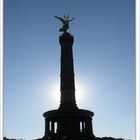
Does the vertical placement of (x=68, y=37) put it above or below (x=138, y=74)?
above

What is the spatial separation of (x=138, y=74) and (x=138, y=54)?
598mm

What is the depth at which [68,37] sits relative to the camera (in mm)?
36312

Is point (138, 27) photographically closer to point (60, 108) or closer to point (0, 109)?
point (0, 109)

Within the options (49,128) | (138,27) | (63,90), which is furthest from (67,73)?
(138,27)

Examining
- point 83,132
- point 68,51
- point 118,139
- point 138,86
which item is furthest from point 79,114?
point 138,86

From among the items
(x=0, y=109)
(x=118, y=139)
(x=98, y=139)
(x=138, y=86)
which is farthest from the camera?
(x=118, y=139)

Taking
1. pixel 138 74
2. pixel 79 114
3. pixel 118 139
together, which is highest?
pixel 138 74

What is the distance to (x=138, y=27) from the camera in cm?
852

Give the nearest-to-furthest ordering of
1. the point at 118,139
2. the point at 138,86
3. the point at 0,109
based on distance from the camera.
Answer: the point at 0,109 → the point at 138,86 → the point at 118,139

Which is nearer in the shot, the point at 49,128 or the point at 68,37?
the point at 49,128

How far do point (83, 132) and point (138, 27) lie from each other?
78.6ft

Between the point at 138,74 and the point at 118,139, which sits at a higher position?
the point at 138,74

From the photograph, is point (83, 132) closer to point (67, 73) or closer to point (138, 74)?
point (67, 73)

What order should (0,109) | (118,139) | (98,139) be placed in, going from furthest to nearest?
(118,139)
(98,139)
(0,109)
